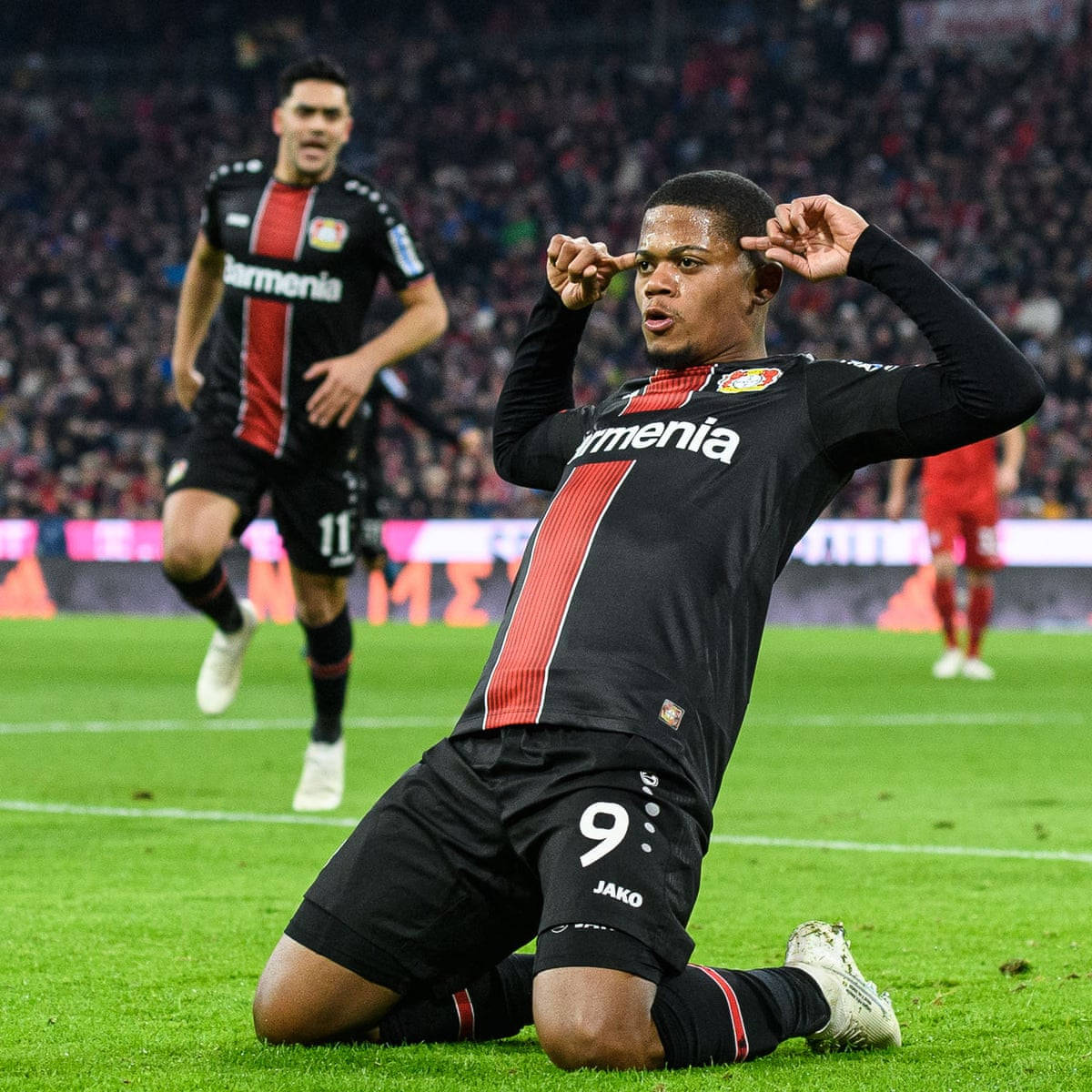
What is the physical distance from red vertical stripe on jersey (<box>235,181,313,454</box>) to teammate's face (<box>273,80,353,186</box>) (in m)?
0.11

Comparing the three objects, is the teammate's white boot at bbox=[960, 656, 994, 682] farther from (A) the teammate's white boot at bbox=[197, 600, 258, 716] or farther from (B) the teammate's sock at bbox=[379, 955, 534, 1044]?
(B) the teammate's sock at bbox=[379, 955, 534, 1044]

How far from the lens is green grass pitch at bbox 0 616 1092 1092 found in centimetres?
309

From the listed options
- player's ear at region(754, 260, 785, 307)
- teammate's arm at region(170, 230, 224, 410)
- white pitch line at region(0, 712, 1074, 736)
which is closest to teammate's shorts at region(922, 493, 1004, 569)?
white pitch line at region(0, 712, 1074, 736)

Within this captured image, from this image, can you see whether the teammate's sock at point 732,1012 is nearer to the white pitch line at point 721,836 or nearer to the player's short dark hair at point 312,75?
the white pitch line at point 721,836

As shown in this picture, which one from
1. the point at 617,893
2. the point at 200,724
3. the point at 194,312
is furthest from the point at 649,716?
the point at 200,724

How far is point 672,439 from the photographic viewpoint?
346cm

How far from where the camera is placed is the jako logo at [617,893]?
2.99m

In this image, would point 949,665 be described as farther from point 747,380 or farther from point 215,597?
point 747,380

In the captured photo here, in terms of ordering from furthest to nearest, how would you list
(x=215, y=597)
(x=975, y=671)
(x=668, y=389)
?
(x=975, y=671) → (x=215, y=597) → (x=668, y=389)

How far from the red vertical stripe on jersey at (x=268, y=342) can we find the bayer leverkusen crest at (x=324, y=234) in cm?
4

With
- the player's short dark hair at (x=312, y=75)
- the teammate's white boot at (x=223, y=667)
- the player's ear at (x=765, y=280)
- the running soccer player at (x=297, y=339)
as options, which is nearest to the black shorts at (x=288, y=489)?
the running soccer player at (x=297, y=339)

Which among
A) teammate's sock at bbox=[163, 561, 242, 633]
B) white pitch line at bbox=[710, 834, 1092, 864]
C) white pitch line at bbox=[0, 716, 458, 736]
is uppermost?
teammate's sock at bbox=[163, 561, 242, 633]

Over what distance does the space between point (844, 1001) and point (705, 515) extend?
2.81ft

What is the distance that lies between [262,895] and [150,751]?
3.49 m
